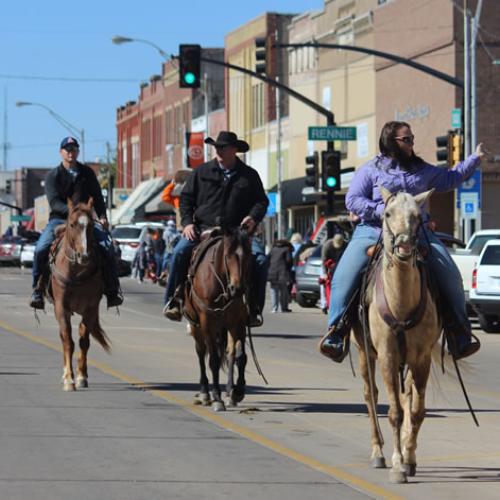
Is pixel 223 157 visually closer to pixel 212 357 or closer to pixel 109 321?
pixel 212 357

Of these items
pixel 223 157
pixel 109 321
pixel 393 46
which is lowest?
pixel 109 321

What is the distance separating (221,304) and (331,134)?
2418cm

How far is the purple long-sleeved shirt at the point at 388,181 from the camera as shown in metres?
11.0

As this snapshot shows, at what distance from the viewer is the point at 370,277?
10727 mm

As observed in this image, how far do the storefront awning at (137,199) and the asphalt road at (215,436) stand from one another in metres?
76.7

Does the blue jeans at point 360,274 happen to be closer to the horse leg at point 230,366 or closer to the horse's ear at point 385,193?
the horse's ear at point 385,193

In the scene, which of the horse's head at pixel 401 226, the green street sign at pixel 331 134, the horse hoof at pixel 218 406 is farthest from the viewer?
the green street sign at pixel 331 134

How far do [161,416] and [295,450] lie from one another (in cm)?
230

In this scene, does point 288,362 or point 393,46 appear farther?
point 393,46

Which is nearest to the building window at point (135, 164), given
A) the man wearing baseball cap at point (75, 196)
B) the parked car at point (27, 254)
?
the parked car at point (27, 254)

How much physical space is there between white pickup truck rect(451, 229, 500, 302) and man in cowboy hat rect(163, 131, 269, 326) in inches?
619

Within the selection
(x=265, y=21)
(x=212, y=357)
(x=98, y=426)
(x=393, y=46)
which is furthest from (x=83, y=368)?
(x=265, y=21)

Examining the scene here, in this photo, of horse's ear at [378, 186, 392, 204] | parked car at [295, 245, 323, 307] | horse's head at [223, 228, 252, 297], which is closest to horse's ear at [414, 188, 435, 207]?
horse's ear at [378, 186, 392, 204]

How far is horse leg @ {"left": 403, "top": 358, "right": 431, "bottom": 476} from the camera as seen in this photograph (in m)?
10.2
